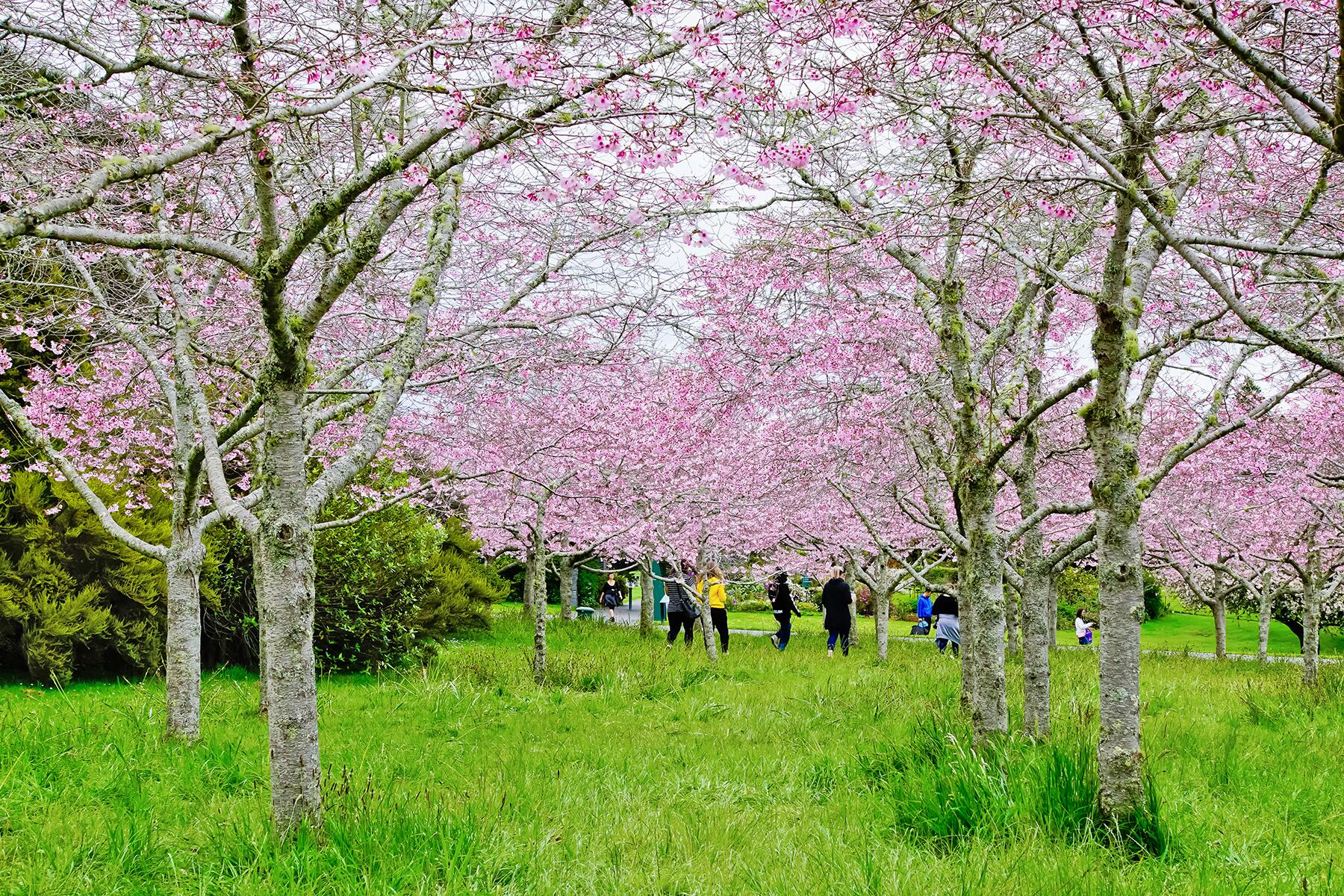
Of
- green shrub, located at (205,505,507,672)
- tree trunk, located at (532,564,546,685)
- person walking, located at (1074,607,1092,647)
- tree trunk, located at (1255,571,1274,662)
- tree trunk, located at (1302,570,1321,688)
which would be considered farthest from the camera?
person walking, located at (1074,607,1092,647)

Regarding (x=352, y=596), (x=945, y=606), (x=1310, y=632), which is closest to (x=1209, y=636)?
(x=945, y=606)

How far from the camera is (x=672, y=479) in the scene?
15.4 meters

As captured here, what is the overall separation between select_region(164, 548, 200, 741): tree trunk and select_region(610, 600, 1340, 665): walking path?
1418 centimetres

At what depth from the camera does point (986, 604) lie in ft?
19.2

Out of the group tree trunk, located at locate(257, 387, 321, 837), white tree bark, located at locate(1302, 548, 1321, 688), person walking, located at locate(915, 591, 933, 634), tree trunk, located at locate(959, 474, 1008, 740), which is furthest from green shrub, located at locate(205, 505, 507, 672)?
person walking, located at locate(915, 591, 933, 634)

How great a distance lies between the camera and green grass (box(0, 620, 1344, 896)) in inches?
143

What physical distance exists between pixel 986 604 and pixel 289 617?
4.39 m

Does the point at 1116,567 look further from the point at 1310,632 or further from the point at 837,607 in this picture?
the point at 837,607

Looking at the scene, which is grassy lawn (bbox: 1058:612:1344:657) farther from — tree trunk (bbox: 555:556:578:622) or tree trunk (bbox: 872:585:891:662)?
tree trunk (bbox: 555:556:578:622)

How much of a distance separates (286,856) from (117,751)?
9.42 feet

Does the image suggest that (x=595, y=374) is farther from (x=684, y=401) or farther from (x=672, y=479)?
(x=672, y=479)

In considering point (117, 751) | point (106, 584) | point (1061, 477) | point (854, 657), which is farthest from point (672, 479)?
point (117, 751)

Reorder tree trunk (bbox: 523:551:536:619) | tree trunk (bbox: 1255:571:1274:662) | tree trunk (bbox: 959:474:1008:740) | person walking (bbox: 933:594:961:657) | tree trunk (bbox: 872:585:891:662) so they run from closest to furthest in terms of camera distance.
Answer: tree trunk (bbox: 959:474:1008:740)
tree trunk (bbox: 872:585:891:662)
tree trunk (bbox: 1255:571:1274:662)
person walking (bbox: 933:594:961:657)
tree trunk (bbox: 523:551:536:619)

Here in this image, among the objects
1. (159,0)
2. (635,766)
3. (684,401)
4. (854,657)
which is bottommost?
(854,657)
